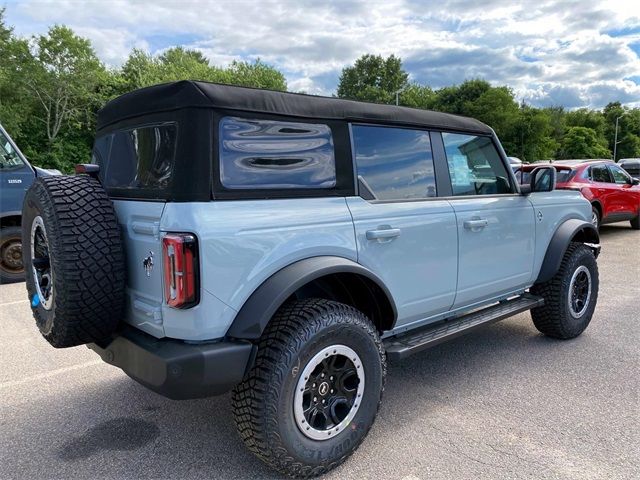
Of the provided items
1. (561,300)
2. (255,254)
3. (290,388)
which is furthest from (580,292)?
(255,254)

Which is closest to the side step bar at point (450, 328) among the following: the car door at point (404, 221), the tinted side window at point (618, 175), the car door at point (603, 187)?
the car door at point (404, 221)

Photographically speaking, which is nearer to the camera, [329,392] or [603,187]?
[329,392]

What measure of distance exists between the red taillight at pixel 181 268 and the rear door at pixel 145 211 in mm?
92

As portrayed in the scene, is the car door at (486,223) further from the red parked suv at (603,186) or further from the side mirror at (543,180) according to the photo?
the red parked suv at (603,186)

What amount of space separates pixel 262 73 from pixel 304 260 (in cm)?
4881

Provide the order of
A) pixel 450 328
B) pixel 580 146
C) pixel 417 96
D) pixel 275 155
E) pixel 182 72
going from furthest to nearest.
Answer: pixel 417 96 < pixel 580 146 < pixel 182 72 < pixel 450 328 < pixel 275 155

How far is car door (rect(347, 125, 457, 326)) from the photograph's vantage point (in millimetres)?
2855

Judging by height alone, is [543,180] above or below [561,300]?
above

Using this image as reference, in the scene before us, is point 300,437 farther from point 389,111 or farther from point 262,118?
point 389,111

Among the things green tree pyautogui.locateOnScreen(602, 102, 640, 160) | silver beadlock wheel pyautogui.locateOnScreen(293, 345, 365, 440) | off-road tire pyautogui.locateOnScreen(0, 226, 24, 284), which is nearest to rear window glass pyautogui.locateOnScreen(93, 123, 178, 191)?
silver beadlock wheel pyautogui.locateOnScreen(293, 345, 365, 440)

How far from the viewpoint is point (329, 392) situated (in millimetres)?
2578

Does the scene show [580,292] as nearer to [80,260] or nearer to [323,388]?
[323,388]

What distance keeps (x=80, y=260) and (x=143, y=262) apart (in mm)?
275

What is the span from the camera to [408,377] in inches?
147
